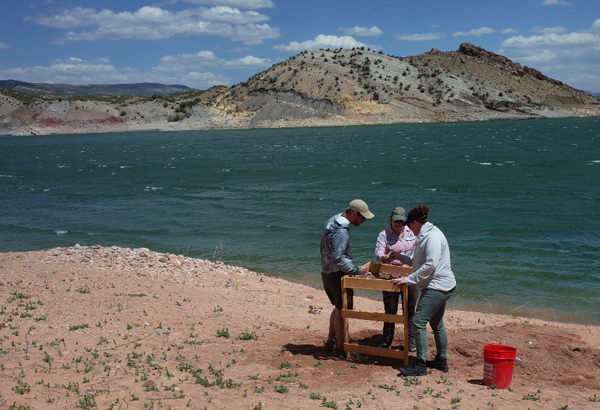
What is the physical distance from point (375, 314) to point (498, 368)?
1.61 m

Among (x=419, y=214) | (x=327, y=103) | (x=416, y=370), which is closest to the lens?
(x=419, y=214)

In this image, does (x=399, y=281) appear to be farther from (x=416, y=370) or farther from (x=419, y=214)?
(x=416, y=370)

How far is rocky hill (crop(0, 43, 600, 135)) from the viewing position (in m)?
118

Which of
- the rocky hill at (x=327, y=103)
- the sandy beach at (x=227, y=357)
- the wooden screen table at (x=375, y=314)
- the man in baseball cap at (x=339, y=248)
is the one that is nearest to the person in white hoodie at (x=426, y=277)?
the wooden screen table at (x=375, y=314)

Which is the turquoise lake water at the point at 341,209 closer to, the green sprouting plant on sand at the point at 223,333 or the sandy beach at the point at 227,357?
the sandy beach at the point at 227,357

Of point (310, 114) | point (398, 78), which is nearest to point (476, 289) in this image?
point (310, 114)

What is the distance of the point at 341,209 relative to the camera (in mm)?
27297

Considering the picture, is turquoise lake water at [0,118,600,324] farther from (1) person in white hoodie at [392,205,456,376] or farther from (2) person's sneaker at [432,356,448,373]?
(1) person in white hoodie at [392,205,456,376]

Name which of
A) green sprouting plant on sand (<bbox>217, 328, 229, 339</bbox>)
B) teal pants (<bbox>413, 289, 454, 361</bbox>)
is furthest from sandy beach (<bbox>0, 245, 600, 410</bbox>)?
teal pants (<bbox>413, 289, 454, 361</bbox>)

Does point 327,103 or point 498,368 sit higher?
point 327,103

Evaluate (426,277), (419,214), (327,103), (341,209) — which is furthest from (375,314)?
(327,103)

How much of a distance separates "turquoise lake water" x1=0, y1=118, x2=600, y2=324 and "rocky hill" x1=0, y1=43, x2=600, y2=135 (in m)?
62.6

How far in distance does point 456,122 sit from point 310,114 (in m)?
27.8

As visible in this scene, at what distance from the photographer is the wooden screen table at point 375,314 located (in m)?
7.67
